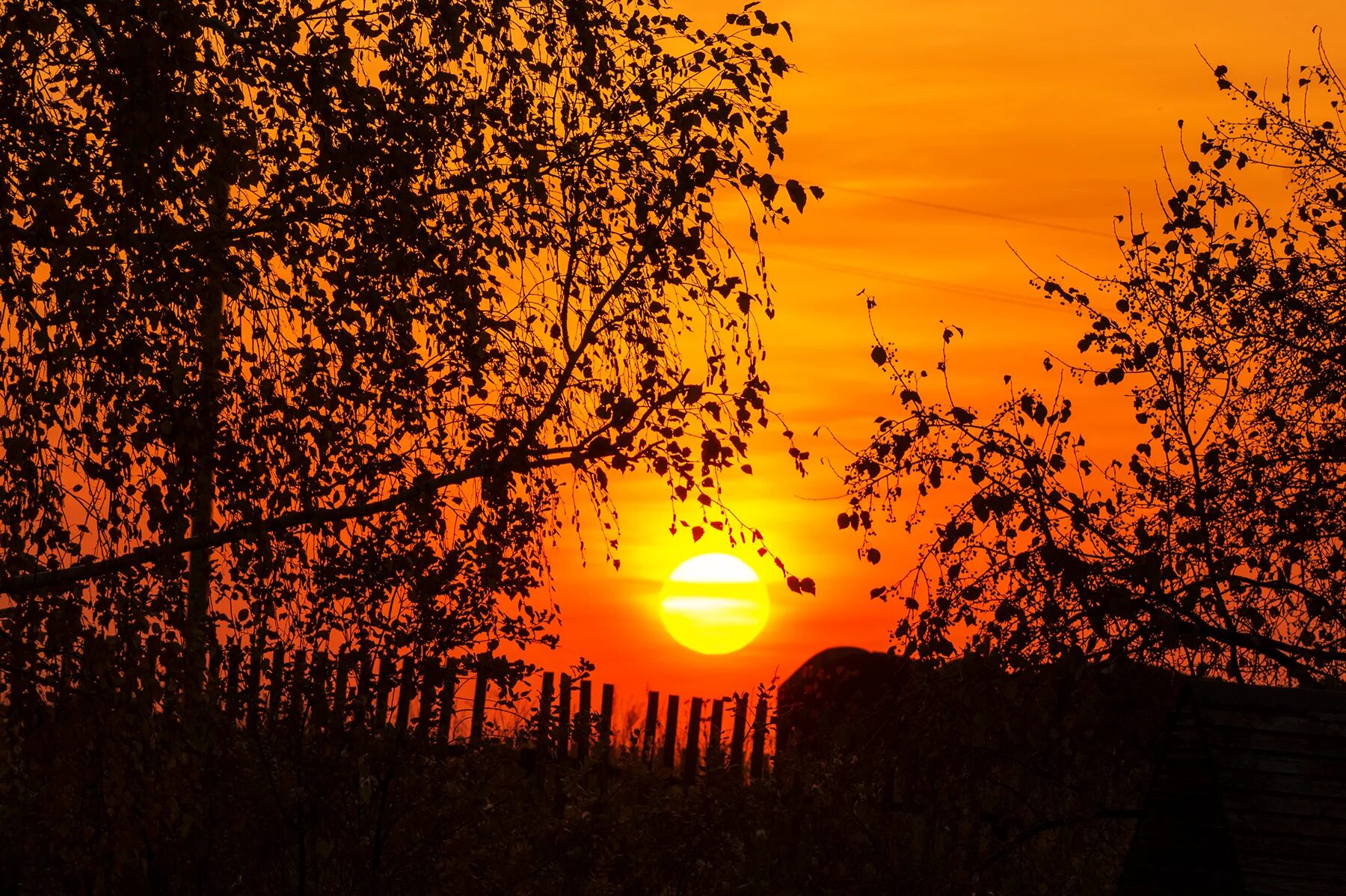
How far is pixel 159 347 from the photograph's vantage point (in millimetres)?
6035

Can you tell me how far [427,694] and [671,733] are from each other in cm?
1171

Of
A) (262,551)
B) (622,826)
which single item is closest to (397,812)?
(622,826)

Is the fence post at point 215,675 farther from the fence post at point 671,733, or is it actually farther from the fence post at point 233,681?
the fence post at point 671,733

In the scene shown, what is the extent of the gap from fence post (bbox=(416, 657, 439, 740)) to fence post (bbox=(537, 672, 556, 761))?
2.62ft

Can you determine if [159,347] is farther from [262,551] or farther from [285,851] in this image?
[285,851]

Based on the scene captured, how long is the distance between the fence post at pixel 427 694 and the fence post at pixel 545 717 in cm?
80

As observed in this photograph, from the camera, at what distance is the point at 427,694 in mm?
8320

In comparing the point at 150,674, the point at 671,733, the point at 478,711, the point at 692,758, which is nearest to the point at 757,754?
the point at 671,733

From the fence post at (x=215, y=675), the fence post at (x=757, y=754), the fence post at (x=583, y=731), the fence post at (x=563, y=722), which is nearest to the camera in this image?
the fence post at (x=215, y=675)

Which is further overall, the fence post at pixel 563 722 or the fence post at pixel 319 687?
the fence post at pixel 563 722

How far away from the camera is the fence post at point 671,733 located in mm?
19083

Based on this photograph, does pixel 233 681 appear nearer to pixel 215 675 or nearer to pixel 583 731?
pixel 215 675

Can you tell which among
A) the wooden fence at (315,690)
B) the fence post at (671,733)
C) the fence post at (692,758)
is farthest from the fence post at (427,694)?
the fence post at (671,733)

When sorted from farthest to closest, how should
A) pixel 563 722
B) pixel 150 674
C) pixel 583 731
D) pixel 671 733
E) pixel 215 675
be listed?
pixel 671 733 < pixel 583 731 < pixel 563 722 < pixel 215 675 < pixel 150 674
